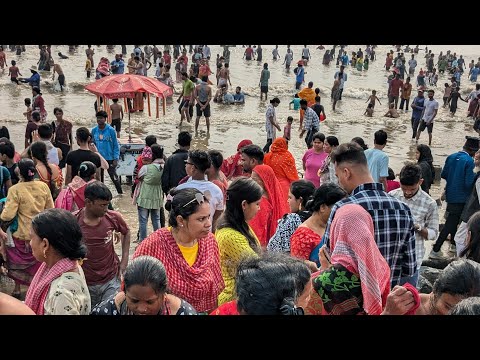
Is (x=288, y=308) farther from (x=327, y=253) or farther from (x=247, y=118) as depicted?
(x=247, y=118)

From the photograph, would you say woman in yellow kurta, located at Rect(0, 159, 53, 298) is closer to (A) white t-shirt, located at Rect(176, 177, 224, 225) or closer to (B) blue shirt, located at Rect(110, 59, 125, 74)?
(A) white t-shirt, located at Rect(176, 177, 224, 225)

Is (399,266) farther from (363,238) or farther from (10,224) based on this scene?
(10,224)

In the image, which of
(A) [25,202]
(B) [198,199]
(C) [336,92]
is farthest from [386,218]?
(C) [336,92]

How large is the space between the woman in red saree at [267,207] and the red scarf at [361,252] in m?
2.16

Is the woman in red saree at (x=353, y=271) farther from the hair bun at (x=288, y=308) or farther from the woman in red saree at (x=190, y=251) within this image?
the woman in red saree at (x=190, y=251)

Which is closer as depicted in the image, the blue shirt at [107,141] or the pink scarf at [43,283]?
the pink scarf at [43,283]

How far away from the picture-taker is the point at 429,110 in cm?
1470

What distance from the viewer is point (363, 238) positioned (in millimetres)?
2812

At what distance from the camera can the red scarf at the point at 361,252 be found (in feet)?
9.20

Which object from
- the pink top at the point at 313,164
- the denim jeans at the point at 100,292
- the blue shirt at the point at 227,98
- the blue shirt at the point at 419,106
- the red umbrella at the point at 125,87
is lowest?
the blue shirt at the point at 227,98

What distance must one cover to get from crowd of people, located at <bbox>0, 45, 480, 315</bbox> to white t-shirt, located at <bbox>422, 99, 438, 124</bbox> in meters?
7.73

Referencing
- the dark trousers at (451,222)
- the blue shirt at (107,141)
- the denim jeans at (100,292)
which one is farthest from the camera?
the blue shirt at (107,141)

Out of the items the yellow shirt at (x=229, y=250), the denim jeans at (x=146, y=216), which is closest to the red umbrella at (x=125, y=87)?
the denim jeans at (x=146, y=216)
